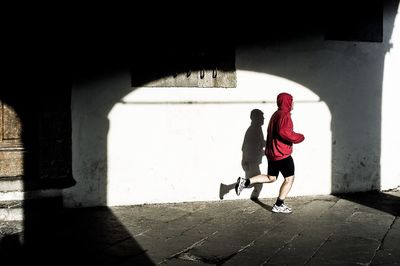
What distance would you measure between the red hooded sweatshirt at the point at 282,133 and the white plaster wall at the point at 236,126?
82 centimetres

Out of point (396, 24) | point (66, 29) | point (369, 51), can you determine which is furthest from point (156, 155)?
point (396, 24)

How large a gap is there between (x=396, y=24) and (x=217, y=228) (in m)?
4.53

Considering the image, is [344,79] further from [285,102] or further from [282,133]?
[282,133]

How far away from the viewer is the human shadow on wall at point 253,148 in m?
6.58

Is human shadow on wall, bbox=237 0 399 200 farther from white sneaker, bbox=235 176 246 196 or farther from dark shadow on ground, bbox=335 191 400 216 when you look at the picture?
white sneaker, bbox=235 176 246 196

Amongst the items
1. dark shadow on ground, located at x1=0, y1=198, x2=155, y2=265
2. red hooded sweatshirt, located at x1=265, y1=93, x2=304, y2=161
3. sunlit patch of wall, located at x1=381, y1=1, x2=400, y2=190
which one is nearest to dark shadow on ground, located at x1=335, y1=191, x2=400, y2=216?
sunlit patch of wall, located at x1=381, y1=1, x2=400, y2=190

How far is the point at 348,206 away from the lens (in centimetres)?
624

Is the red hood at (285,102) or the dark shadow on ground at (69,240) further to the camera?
the red hood at (285,102)

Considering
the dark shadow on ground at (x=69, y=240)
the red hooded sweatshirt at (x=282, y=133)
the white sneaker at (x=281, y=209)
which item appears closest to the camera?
the dark shadow on ground at (x=69, y=240)

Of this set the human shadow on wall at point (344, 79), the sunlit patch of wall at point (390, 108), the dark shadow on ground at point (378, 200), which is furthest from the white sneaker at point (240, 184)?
the sunlit patch of wall at point (390, 108)

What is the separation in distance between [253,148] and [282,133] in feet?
3.56

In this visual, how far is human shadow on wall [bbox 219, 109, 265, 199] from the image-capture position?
6578 mm

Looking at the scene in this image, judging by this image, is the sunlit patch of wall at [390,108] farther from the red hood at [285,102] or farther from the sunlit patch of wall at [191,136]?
the red hood at [285,102]

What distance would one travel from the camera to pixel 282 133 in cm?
561
